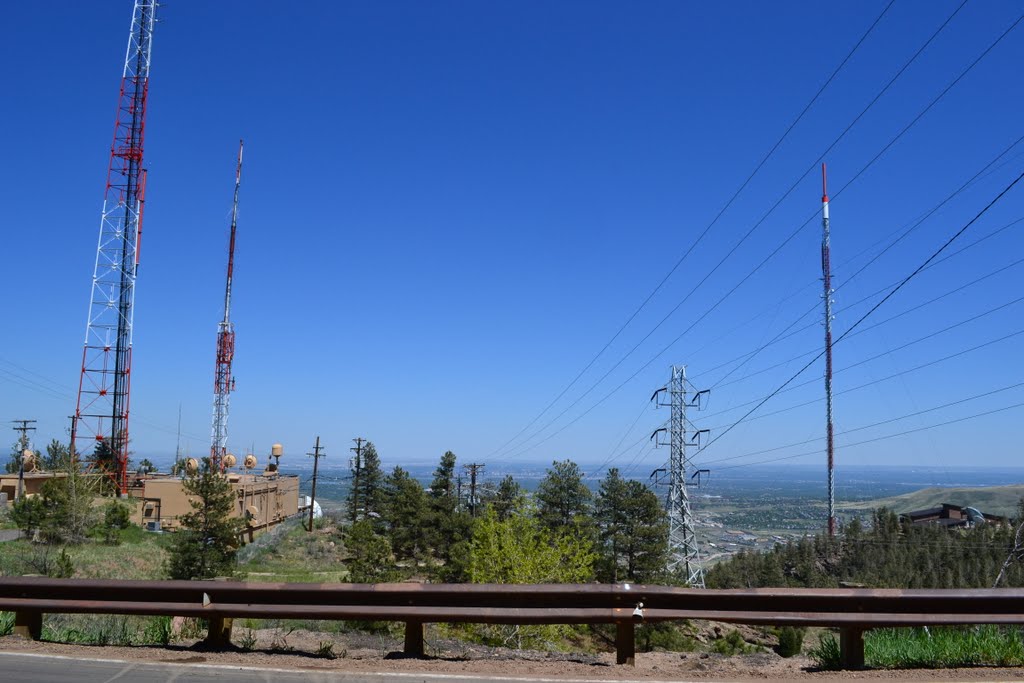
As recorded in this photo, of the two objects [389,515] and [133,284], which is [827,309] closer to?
[389,515]

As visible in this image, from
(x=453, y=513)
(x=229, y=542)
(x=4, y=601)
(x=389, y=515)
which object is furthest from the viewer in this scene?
(x=389, y=515)

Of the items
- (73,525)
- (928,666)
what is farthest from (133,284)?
(928,666)

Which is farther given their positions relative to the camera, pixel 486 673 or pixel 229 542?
pixel 229 542

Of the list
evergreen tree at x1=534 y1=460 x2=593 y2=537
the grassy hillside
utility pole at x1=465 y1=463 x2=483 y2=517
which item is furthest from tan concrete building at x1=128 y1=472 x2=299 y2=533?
the grassy hillside

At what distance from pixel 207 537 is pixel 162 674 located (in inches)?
1547

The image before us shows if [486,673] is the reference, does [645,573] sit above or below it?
below

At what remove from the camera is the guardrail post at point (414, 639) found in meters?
8.21

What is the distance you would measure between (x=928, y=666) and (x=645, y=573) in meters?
45.3

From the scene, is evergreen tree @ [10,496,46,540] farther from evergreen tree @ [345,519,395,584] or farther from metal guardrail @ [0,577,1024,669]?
metal guardrail @ [0,577,1024,669]

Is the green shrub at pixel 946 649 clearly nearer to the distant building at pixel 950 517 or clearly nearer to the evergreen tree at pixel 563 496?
the evergreen tree at pixel 563 496

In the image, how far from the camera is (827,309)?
48875mm

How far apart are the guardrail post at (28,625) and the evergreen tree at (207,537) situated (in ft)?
98.8

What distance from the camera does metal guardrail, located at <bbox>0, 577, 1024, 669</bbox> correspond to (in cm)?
733

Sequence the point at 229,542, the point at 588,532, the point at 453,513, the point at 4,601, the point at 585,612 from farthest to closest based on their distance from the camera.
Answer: the point at 453,513 → the point at 588,532 → the point at 229,542 → the point at 4,601 → the point at 585,612
